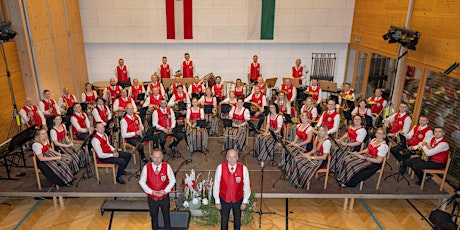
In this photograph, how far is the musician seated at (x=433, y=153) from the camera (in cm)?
722

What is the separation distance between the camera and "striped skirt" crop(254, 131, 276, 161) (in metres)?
8.32

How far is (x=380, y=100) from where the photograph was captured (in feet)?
32.3

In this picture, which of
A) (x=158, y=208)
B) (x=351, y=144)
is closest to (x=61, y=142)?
(x=158, y=208)

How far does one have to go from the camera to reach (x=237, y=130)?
872cm

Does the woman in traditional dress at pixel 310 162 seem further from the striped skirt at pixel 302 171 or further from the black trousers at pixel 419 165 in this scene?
the black trousers at pixel 419 165

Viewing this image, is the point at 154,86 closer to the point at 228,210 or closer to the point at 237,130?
the point at 237,130

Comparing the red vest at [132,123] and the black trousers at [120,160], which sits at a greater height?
the red vest at [132,123]

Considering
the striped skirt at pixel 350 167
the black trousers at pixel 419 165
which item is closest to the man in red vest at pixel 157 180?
the striped skirt at pixel 350 167

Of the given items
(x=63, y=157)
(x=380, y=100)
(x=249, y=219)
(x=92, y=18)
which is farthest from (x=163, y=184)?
(x=92, y=18)

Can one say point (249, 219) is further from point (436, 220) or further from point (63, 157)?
point (63, 157)

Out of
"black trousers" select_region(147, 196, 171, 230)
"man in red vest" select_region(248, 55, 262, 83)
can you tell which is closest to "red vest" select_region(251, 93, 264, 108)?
"man in red vest" select_region(248, 55, 262, 83)

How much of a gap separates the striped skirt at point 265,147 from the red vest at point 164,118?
93.2 inches

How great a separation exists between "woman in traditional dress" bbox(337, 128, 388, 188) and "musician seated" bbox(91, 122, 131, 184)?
4.88 m

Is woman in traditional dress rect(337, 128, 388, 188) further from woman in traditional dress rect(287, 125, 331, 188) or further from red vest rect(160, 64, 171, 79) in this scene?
red vest rect(160, 64, 171, 79)
